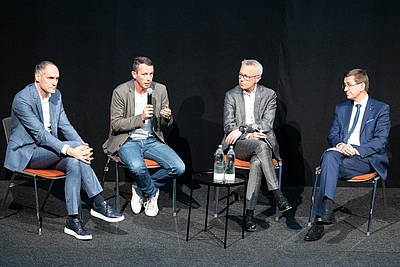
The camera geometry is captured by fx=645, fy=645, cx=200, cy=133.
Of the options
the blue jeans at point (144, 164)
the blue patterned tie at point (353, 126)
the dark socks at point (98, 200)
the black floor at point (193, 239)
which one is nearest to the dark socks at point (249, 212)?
the black floor at point (193, 239)

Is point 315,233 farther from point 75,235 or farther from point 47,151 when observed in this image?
point 47,151

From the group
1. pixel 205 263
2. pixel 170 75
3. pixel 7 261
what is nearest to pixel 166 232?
pixel 205 263

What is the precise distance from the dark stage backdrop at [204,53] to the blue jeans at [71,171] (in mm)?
1199

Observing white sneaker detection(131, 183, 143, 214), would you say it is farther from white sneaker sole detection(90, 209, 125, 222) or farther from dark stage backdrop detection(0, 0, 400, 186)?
dark stage backdrop detection(0, 0, 400, 186)

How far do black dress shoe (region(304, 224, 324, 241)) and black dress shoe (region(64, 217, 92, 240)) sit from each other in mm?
1585

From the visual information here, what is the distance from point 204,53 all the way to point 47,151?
184cm

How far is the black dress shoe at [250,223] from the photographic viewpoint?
4871mm

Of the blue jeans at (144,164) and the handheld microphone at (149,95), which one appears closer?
the handheld microphone at (149,95)

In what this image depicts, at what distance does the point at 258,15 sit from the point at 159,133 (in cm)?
147

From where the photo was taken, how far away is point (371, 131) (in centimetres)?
513

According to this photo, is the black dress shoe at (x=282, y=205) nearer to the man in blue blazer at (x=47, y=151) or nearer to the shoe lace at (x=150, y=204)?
the shoe lace at (x=150, y=204)

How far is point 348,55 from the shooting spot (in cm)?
599

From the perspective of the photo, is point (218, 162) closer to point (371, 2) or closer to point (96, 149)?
point (96, 149)

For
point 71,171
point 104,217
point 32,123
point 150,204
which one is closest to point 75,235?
point 104,217
